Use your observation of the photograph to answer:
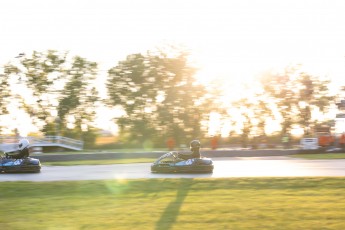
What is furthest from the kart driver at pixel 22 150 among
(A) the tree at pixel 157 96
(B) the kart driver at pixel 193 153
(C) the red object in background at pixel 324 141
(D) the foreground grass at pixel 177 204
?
(A) the tree at pixel 157 96

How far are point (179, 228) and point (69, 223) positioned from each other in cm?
226

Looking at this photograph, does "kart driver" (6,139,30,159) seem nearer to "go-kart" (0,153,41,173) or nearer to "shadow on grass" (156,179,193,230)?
"go-kart" (0,153,41,173)

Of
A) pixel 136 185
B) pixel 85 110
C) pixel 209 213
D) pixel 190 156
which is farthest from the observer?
pixel 85 110

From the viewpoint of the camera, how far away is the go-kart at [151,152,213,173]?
2278cm

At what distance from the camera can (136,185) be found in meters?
17.9

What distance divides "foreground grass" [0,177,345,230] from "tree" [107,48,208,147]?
3944cm

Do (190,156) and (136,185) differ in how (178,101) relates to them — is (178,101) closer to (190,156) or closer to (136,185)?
(190,156)

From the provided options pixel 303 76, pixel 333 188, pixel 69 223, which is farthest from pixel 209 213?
pixel 303 76

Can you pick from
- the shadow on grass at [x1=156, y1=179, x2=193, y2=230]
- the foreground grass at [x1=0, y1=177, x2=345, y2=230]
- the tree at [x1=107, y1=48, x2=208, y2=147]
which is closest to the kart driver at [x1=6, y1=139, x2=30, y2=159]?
the foreground grass at [x1=0, y1=177, x2=345, y2=230]

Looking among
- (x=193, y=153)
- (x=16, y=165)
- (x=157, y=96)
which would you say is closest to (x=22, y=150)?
(x=16, y=165)

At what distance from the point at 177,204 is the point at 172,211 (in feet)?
3.53

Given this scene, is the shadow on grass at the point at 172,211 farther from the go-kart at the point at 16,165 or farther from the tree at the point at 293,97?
the tree at the point at 293,97

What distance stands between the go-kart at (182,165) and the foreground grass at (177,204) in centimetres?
392

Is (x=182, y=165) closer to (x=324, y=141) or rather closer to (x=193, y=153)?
(x=193, y=153)
